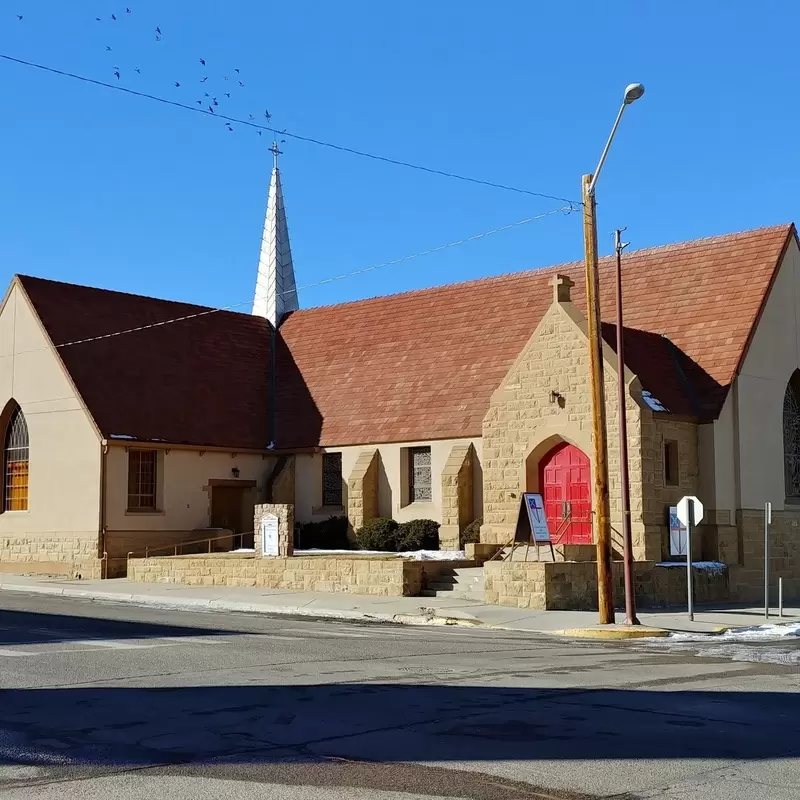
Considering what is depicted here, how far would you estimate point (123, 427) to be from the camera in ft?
108

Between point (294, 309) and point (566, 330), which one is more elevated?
point (294, 309)

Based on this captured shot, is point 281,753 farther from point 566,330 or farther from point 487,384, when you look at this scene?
point 487,384

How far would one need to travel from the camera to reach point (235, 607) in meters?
24.6

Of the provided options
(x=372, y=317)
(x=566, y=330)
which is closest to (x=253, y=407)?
(x=372, y=317)

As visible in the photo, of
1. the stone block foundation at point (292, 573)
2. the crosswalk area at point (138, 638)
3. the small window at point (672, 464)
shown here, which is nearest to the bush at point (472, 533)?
the stone block foundation at point (292, 573)

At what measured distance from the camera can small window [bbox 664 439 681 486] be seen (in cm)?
2752

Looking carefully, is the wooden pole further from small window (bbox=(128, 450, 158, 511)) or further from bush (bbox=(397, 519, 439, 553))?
small window (bbox=(128, 450, 158, 511))

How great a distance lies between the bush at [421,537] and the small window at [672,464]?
7214 mm

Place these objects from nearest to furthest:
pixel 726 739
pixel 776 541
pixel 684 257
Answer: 1. pixel 726 739
2. pixel 776 541
3. pixel 684 257

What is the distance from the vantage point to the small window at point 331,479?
116ft

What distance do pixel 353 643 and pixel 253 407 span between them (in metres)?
22.6

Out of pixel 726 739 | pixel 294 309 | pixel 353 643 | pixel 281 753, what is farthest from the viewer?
pixel 294 309

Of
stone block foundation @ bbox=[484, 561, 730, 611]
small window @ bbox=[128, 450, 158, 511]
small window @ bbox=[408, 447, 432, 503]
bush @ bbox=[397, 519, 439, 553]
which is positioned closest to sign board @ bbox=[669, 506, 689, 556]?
stone block foundation @ bbox=[484, 561, 730, 611]

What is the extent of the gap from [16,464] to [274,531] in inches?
448
